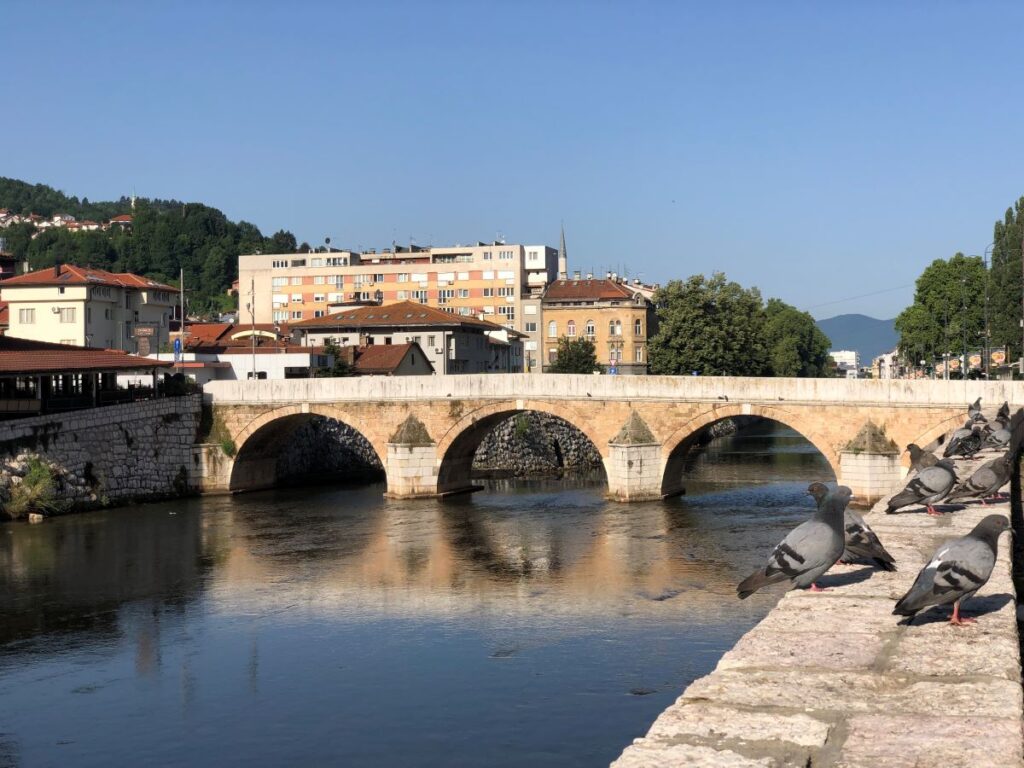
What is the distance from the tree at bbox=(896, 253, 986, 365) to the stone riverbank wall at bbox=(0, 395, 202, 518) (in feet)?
156

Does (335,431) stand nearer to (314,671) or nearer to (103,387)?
(103,387)

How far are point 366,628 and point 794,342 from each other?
333 feet

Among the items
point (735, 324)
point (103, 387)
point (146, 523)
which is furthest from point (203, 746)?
point (735, 324)

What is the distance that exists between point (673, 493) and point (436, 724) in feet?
85.6

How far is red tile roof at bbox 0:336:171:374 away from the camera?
4166 cm

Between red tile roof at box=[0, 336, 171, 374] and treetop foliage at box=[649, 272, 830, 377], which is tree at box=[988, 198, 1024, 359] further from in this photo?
red tile roof at box=[0, 336, 171, 374]

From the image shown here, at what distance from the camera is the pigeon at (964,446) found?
1995cm

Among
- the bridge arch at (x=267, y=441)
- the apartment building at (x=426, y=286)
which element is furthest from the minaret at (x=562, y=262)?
the bridge arch at (x=267, y=441)

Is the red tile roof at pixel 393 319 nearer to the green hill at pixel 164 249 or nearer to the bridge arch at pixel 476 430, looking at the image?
the bridge arch at pixel 476 430

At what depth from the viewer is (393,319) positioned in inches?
2793

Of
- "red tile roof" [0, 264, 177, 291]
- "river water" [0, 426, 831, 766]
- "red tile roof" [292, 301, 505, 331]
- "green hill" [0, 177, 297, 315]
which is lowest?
"river water" [0, 426, 831, 766]

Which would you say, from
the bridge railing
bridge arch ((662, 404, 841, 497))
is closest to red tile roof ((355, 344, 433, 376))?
the bridge railing

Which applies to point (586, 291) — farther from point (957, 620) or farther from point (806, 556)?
point (957, 620)

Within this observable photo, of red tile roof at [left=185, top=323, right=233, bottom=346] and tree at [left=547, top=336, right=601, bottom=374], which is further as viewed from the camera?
tree at [left=547, top=336, right=601, bottom=374]
